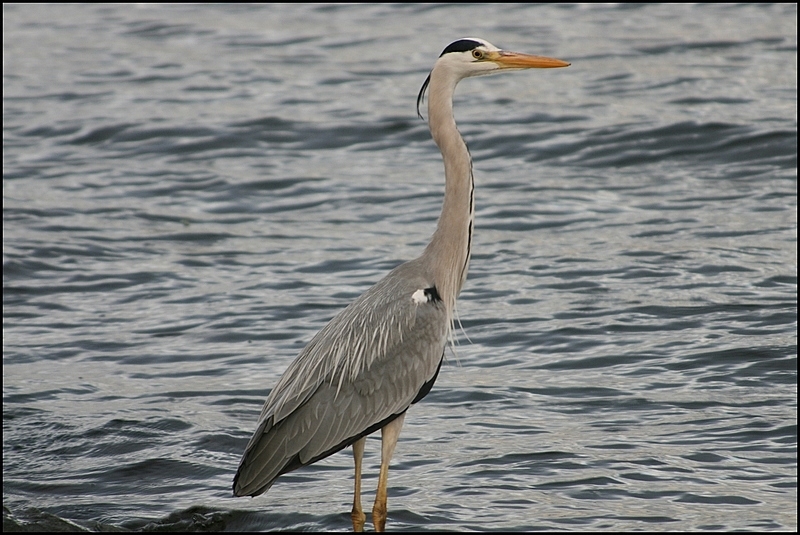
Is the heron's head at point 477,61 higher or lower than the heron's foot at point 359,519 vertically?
higher

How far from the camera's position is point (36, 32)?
20766mm

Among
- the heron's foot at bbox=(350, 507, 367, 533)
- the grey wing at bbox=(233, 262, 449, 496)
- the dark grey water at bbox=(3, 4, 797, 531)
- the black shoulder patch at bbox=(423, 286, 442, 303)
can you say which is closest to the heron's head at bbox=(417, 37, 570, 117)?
the black shoulder patch at bbox=(423, 286, 442, 303)

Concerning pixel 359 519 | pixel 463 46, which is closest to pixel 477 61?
pixel 463 46

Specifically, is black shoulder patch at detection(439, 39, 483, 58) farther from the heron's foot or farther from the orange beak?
the heron's foot

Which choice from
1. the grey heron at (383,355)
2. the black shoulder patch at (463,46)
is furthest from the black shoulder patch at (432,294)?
the black shoulder patch at (463,46)

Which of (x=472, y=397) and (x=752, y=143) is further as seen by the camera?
(x=752, y=143)

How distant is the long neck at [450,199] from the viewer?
658cm

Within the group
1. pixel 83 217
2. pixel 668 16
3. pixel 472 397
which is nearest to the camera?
pixel 472 397

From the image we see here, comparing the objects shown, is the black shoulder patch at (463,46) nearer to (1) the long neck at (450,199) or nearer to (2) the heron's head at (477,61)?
(2) the heron's head at (477,61)

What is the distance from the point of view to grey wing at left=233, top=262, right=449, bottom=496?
6164mm

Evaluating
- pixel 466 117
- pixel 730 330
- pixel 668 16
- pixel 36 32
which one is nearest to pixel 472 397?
pixel 730 330

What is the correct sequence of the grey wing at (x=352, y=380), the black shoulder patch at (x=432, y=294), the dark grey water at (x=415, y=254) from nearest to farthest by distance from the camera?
the grey wing at (x=352, y=380)
the black shoulder patch at (x=432, y=294)
the dark grey water at (x=415, y=254)

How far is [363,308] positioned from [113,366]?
121 inches

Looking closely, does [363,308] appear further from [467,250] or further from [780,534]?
[780,534]
